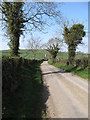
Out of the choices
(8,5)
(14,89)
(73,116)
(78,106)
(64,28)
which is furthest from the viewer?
(64,28)

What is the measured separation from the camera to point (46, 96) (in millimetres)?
7824

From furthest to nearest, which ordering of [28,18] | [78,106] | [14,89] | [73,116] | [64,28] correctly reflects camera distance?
[64,28]
[28,18]
[14,89]
[78,106]
[73,116]

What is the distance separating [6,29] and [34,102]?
45.2ft

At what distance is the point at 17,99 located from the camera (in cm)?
693

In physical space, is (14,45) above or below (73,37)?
below

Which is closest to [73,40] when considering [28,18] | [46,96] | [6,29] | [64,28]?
[64,28]

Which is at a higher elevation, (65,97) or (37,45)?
(37,45)

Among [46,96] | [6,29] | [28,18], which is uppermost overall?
[28,18]

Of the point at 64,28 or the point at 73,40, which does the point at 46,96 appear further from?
the point at 64,28

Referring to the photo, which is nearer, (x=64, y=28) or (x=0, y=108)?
(x=0, y=108)

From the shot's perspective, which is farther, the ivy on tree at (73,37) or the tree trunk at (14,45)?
the ivy on tree at (73,37)

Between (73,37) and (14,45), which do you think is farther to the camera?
(73,37)

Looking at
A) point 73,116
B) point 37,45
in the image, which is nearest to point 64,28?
point 73,116

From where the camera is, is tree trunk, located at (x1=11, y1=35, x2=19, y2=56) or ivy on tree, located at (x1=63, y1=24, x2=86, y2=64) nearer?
tree trunk, located at (x1=11, y1=35, x2=19, y2=56)
